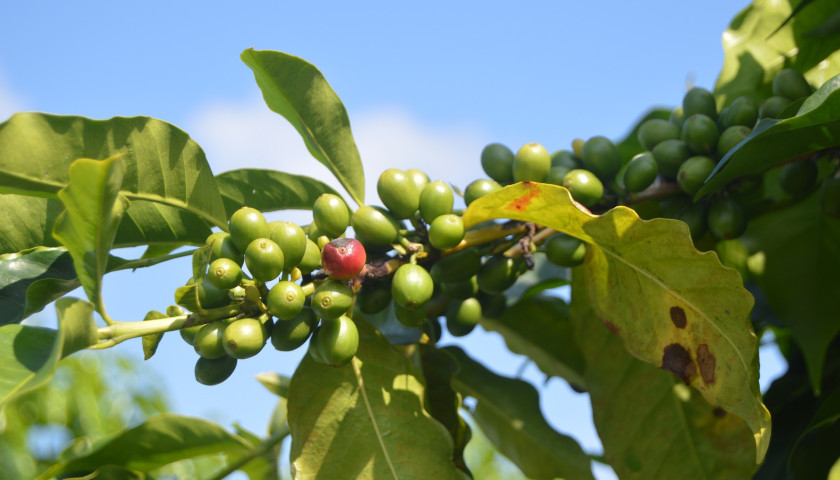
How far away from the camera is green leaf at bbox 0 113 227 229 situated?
1287 mm

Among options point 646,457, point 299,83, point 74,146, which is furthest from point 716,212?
point 74,146

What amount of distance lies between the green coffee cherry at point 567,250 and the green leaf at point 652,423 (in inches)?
9.4

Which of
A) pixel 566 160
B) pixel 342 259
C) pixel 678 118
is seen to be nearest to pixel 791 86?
pixel 678 118

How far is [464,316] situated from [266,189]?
596 millimetres

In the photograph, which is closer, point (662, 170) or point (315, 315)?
point (315, 315)

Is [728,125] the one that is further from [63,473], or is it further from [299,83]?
[63,473]

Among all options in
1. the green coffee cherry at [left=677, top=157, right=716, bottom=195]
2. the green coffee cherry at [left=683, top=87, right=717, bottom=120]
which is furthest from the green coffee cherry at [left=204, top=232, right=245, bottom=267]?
the green coffee cherry at [left=683, top=87, right=717, bottom=120]

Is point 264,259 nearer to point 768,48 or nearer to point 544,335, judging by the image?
point 544,335

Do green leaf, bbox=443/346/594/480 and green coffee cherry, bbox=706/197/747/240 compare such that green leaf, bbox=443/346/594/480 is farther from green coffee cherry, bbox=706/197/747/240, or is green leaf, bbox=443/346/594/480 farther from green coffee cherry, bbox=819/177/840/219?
green coffee cherry, bbox=819/177/840/219

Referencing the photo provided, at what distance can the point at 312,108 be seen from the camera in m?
1.62

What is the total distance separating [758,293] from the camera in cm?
226

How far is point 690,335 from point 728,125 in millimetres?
647

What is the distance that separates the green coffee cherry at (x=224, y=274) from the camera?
4.24 ft

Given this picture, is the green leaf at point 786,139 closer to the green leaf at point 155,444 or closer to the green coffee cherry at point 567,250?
the green coffee cherry at point 567,250
